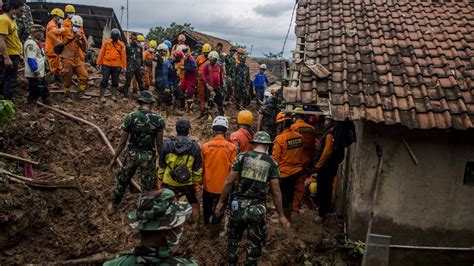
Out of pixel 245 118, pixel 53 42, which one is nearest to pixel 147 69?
pixel 53 42

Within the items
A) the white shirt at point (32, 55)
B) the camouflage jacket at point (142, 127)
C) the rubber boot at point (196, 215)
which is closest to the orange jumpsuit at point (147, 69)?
the white shirt at point (32, 55)

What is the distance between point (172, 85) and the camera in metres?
12.6

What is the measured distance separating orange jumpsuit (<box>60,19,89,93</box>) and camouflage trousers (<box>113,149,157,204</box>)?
16.2 feet

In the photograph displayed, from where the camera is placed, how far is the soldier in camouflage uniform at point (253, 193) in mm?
5531

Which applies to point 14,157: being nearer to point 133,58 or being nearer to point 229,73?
point 133,58

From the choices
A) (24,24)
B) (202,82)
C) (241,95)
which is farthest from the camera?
(241,95)

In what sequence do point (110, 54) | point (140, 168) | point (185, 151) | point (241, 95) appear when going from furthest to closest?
point (241, 95)
point (110, 54)
point (140, 168)
point (185, 151)

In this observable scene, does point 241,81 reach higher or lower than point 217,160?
higher

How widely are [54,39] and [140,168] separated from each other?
567 centimetres

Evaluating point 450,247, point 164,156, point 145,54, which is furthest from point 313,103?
point 145,54

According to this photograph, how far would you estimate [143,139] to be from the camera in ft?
21.4

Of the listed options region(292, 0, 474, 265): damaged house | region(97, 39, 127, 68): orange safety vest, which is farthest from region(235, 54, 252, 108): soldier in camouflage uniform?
region(292, 0, 474, 265): damaged house

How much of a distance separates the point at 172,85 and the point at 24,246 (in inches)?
298

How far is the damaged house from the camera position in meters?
6.18
